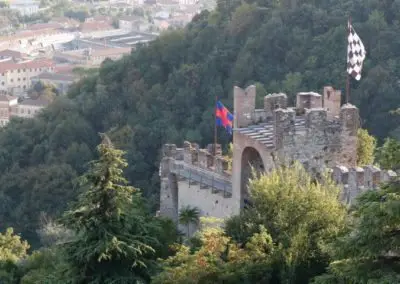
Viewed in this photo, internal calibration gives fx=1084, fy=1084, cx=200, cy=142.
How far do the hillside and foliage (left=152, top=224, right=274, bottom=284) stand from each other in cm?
3631

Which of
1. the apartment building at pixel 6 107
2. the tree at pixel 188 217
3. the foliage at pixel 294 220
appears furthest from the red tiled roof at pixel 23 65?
the foliage at pixel 294 220

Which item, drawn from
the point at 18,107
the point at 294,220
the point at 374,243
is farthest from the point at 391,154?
the point at 18,107

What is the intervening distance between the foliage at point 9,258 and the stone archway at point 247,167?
8496 millimetres

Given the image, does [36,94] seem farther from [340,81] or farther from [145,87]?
[340,81]

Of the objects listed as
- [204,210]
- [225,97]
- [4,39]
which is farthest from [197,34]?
[4,39]

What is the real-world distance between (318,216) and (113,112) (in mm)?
58283

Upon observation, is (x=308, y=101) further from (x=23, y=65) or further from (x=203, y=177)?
(x=23, y=65)

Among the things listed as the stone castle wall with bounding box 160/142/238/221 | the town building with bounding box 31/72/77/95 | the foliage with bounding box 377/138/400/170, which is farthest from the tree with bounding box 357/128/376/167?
the town building with bounding box 31/72/77/95

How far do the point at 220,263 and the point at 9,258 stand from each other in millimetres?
14254

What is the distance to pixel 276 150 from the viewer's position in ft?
90.7

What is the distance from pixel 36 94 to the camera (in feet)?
402

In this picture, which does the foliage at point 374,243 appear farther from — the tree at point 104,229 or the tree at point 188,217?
the tree at point 188,217

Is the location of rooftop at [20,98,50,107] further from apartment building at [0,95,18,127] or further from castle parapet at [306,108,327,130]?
castle parapet at [306,108,327,130]

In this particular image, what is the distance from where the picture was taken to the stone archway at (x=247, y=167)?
95.6 feet
